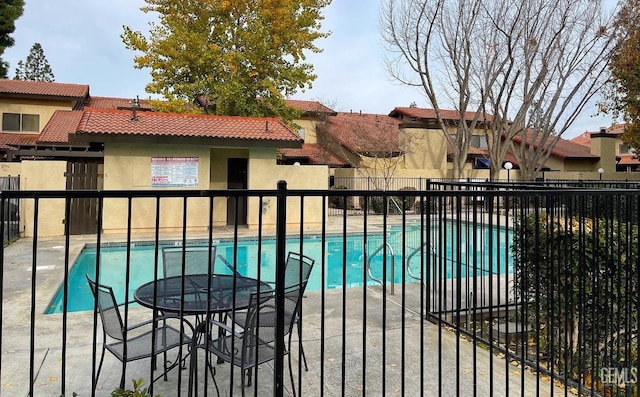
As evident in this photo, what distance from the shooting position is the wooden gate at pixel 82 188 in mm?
11352

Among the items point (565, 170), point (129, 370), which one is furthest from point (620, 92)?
point (129, 370)

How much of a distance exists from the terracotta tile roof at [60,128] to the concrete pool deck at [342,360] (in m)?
11.9

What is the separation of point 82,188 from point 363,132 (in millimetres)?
14932

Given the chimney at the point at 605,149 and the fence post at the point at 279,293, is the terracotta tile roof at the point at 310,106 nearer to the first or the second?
the chimney at the point at 605,149


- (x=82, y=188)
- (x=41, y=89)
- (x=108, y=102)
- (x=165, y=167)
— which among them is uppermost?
(x=108, y=102)

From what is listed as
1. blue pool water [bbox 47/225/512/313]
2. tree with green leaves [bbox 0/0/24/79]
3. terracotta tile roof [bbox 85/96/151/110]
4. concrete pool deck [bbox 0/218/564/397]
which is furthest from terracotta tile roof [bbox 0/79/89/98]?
concrete pool deck [bbox 0/218/564/397]

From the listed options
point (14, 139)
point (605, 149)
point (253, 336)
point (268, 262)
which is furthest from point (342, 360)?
point (605, 149)

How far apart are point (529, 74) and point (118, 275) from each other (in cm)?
1992

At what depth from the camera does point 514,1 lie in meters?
18.6

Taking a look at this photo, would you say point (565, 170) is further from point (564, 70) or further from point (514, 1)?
point (514, 1)

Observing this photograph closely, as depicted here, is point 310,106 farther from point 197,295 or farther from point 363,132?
point 197,295

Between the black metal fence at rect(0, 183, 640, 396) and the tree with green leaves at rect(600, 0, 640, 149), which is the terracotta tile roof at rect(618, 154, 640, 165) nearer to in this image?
the tree with green leaves at rect(600, 0, 640, 149)

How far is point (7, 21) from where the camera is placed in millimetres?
23422

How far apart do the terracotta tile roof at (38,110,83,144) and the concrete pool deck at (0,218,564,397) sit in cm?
1195
